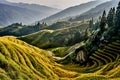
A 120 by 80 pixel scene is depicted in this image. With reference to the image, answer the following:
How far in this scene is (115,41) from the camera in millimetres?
190750

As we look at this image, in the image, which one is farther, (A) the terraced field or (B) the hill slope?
(A) the terraced field

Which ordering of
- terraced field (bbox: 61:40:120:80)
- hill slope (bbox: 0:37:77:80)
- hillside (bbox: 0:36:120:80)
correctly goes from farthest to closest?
terraced field (bbox: 61:40:120:80)
hill slope (bbox: 0:37:77:80)
hillside (bbox: 0:36:120:80)

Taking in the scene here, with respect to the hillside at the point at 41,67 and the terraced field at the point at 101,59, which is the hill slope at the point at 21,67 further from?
the terraced field at the point at 101,59

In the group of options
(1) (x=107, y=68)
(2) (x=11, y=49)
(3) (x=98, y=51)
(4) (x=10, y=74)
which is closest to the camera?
(4) (x=10, y=74)

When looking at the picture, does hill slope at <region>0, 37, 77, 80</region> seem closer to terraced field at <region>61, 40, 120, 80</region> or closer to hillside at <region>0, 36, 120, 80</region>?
hillside at <region>0, 36, 120, 80</region>

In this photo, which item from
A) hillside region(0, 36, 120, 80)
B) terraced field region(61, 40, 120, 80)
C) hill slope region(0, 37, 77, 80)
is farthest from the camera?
terraced field region(61, 40, 120, 80)

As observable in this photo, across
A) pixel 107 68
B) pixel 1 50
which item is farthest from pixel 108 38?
pixel 1 50

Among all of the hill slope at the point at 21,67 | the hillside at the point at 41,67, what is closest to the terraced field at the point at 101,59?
the hillside at the point at 41,67

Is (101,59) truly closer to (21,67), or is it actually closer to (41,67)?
(41,67)

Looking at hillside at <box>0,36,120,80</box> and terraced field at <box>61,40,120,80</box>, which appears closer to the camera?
hillside at <box>0,36,120,80</box>

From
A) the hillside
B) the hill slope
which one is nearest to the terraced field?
the hillside

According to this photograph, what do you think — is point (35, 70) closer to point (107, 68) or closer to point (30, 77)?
point (30, 77)

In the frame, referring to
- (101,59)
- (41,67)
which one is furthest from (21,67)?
(101,59)

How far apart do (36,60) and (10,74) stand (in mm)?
31895
